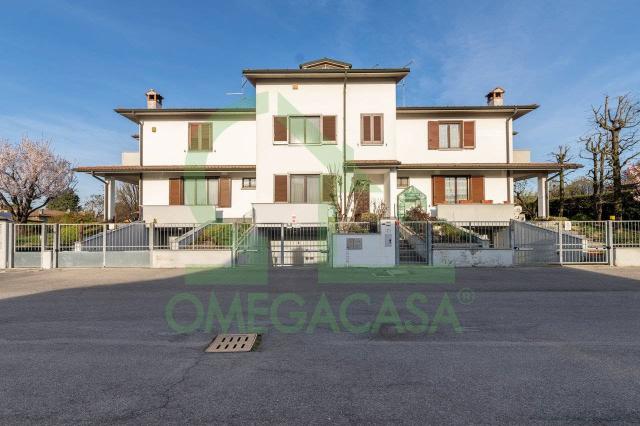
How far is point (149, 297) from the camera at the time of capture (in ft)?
30.0

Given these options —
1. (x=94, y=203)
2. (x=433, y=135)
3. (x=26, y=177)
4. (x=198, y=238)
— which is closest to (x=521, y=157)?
(x=433, y=135)

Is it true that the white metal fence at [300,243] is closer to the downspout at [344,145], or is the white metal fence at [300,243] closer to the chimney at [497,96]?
the downspout at [344,145]

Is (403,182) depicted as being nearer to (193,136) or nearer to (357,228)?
(357,228)

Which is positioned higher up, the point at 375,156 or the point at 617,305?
the point at 375,156

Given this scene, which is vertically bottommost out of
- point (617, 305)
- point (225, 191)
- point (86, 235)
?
point (617, 305)

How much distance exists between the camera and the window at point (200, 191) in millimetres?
22156

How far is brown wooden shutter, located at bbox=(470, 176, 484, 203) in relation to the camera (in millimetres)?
21609

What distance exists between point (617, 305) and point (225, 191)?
18448 millimetres

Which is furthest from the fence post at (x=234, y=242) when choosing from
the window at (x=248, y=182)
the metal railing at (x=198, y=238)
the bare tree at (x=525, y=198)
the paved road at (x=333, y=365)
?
the bare tree at (x=525, y=198)

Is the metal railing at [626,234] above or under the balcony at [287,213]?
under

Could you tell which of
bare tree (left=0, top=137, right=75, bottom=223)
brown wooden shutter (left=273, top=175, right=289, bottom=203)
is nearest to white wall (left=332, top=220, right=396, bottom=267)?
brown wooden shutter (left=273, top=175, right=289, bottom=203)

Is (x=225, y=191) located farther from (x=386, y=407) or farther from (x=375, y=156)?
(x=386, y=407)

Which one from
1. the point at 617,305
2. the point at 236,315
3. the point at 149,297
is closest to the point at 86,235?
the point at 149,297

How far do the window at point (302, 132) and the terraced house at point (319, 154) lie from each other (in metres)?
0.05
